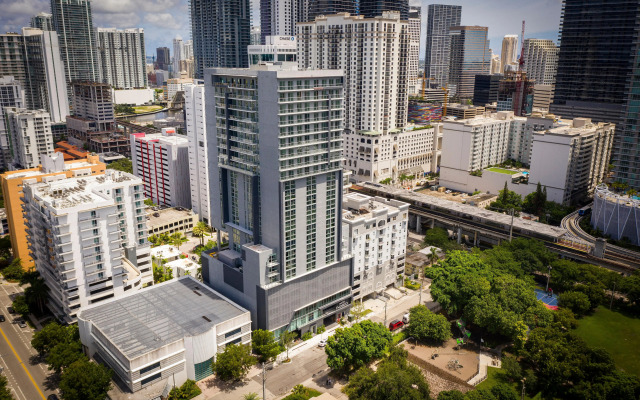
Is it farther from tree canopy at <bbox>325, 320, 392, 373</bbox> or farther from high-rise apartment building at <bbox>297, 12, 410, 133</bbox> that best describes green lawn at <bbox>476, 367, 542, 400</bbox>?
high-rise apartment building at <bbox>297, 12, 410, 133</bbox>

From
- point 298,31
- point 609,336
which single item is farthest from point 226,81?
point 298,31

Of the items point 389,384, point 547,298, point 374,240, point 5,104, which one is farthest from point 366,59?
point 5,104

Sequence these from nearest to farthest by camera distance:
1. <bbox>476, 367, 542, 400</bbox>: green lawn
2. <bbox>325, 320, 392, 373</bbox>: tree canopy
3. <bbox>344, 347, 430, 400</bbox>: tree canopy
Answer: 1. <bbox>344, 347, 430, 400</bbox>: tree canopy
2. <bbox>476, 367, 542, 400</bbox>: green lawn
3. <bbox>325, 320, 392, 373</bbox>: tree canopy

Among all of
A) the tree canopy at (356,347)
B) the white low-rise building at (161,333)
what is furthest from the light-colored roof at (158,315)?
the tree canopy at (356,347)

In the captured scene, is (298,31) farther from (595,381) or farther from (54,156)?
(595,381)

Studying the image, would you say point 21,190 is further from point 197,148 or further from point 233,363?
point 233,363

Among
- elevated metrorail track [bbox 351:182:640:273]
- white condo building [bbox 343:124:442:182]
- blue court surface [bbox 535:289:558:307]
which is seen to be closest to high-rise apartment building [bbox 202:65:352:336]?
blue court surface [bbox 535:289:558:307]
